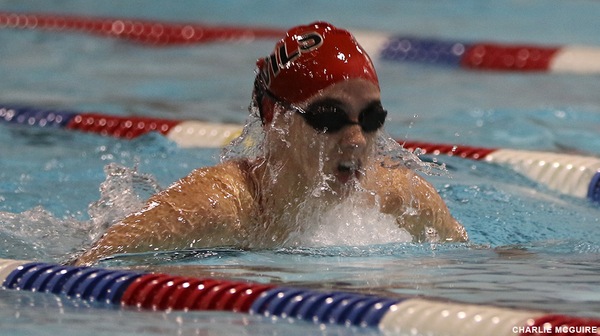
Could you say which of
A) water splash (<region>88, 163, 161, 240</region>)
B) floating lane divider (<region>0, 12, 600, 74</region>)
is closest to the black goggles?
water splash (<region>88, 163, 161, 240</region>)

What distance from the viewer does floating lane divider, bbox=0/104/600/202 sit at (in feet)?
14.0

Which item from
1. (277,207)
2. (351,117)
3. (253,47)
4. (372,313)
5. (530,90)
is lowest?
(372,313)

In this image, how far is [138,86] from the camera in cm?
673

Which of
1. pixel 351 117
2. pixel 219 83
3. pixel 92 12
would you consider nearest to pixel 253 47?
pixel 219 83

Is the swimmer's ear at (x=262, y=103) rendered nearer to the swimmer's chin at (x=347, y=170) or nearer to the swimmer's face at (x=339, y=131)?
Answer: the swimmer's face at (x=339, y=131)

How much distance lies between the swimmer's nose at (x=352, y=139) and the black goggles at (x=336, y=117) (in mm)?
13

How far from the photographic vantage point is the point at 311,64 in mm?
3016

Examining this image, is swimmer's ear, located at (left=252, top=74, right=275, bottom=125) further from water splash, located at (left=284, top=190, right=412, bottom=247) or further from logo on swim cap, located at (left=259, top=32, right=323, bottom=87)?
water splash, located at (left=284, top=190, right=412, bottom=247)

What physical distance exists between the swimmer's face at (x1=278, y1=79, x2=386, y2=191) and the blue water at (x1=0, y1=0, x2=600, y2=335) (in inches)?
9.3

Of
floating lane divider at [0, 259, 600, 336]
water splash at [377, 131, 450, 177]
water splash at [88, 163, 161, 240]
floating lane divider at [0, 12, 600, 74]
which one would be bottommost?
floating lane divider at [0, 259, 600, 336]

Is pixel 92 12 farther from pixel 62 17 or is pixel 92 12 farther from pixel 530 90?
pixel 530 90

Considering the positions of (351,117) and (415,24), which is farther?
(415,24)

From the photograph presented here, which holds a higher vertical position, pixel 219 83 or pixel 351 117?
pixel 219 83

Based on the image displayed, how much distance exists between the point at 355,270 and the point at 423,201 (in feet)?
1.49
